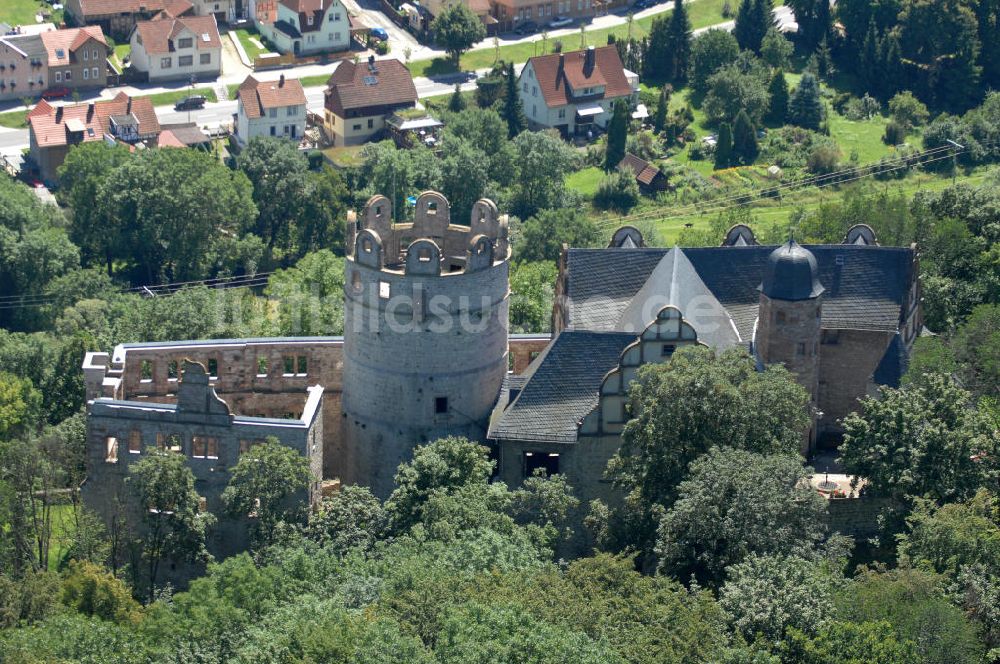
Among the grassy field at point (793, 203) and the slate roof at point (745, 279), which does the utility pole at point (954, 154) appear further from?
the slate roof at point (745, 279)

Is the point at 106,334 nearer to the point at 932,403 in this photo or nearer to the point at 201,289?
the point at 201,289

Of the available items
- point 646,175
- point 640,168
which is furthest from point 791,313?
point 640,168

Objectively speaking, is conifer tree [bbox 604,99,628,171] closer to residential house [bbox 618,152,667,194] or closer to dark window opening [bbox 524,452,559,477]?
residential house [bbox 618,152,667,194]

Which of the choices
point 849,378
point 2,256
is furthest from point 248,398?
point 2,256

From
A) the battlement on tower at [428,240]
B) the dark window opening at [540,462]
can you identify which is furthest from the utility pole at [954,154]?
the dark window opening at [540,462]

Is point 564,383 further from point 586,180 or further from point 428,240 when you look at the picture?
point 586,180

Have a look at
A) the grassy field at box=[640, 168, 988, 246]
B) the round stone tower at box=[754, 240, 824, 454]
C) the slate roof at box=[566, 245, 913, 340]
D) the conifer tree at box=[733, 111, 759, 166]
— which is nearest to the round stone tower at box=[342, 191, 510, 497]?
the slate roof at box=[566, 245, 913, 340]
